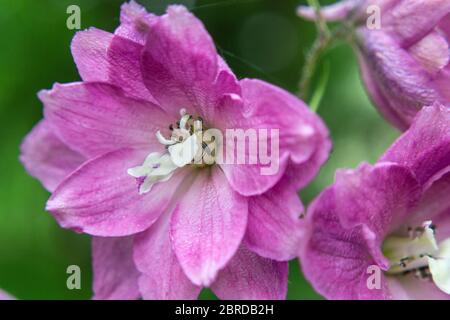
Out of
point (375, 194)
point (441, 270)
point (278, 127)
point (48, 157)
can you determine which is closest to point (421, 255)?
point (441, 270)

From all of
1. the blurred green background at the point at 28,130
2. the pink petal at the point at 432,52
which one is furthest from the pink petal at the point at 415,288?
the blurred green background at the point at 28,130

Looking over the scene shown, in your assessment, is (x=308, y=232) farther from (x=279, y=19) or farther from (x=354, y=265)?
(x=279, y=19)

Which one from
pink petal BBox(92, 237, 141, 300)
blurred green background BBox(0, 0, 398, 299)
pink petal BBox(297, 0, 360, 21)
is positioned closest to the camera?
pink petal BBox(92, 237, 141, 300)

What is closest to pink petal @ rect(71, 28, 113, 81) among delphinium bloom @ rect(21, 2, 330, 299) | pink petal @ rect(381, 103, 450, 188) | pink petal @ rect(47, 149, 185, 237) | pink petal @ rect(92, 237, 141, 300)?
delphinium bloom @ rect(21, 2, 330, 299)

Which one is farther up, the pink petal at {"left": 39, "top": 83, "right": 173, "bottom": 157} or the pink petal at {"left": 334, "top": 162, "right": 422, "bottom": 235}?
the pink petal at {"left": 39, "top": 83, "right": 173, "bottom": 157}

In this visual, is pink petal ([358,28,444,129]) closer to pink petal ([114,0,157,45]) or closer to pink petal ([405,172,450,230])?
pink petal ([405,172,450,230])

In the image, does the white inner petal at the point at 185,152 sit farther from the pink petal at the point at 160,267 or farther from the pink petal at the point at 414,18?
the pink petal at the point at 414,18

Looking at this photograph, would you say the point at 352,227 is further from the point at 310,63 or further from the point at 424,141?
the point at 310,63
